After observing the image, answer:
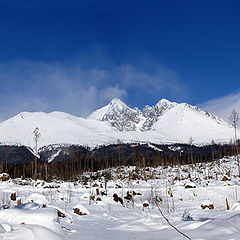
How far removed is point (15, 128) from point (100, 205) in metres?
208

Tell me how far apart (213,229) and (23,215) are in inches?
109

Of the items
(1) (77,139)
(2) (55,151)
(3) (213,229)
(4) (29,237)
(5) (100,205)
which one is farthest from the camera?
(1) (77,139)

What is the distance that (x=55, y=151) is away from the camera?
Result: 143m

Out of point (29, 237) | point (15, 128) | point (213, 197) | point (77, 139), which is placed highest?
point (15, 128)

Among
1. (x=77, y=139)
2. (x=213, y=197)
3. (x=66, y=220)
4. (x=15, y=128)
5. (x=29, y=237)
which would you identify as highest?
(x=15, y=128)

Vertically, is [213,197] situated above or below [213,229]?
below

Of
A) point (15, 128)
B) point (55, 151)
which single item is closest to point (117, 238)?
point (55, 151)

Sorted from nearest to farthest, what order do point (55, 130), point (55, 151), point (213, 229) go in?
point (213, 229), point (55, 151), point (55, 130)

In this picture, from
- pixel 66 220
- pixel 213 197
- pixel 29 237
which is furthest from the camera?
pixel 213 197

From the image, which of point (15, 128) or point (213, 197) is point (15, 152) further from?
point (213, 197)

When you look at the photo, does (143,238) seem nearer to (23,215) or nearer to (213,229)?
(213,229)

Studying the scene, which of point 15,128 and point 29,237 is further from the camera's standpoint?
point 15,128

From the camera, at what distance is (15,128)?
198m

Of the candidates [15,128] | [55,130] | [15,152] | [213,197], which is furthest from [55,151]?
[213,197]
